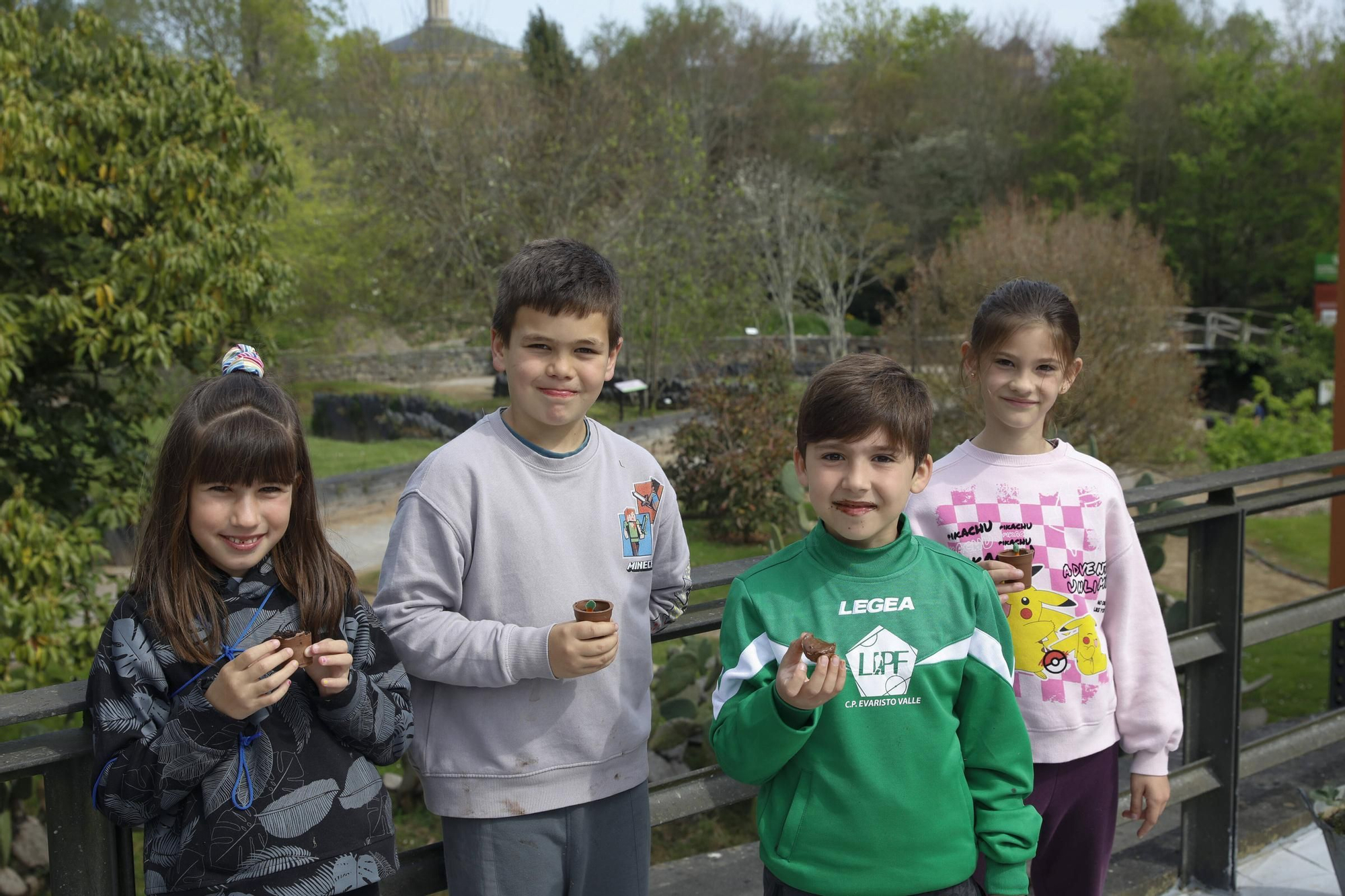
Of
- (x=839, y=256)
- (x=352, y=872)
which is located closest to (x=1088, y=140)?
(x=839, y=256)

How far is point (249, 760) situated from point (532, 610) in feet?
1.55

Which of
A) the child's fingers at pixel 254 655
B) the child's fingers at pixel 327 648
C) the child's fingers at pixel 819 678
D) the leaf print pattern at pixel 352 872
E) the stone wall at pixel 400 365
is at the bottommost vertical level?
the stone wall at pixel 400 365

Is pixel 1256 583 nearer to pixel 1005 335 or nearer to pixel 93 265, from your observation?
pixel 1005 335

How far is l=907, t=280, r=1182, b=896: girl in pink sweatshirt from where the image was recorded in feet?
6.83

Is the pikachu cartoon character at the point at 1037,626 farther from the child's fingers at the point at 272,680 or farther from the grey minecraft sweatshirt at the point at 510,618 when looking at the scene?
the child's fingers at the point at 272,680

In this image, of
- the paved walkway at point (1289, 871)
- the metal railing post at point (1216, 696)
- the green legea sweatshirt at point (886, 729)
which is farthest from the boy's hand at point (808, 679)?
the paved walkway at point (1289, 871)

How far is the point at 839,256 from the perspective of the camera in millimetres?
28469

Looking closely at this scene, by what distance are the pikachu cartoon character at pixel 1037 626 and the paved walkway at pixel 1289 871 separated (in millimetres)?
1274

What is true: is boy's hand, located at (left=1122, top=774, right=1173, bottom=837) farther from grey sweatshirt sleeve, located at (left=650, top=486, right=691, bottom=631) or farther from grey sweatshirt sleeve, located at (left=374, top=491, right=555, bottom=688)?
grey sweatshirt sleeve, located at (left=374, top=491, right=555, bottom=688)

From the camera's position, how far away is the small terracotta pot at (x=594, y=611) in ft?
5.40

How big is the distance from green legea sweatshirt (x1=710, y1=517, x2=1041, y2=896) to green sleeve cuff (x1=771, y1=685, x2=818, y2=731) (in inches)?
1.6

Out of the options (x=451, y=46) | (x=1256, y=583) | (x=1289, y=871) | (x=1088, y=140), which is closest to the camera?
→ (x=1289, y=871)

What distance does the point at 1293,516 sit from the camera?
12.7 metres

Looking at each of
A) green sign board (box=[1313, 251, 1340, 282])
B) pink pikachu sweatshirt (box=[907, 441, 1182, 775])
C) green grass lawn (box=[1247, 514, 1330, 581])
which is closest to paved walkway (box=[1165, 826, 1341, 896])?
pink pikachu sweatshirt (box=[907, 441, 1182, 775])
